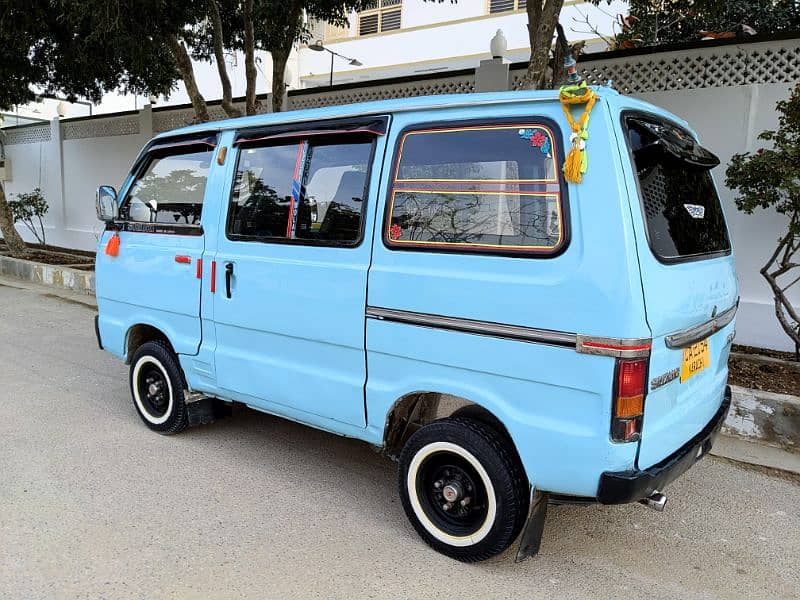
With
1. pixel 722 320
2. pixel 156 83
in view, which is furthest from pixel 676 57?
pixel 156 83

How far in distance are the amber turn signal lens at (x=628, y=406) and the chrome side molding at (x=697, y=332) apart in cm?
28

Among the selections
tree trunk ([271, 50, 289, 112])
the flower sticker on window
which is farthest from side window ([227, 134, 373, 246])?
tree trunk ([271, 50, 289, 112])

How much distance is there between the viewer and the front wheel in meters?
2.73

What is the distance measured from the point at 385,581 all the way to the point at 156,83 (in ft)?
37.8

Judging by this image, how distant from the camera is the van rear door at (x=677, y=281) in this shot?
2.47m

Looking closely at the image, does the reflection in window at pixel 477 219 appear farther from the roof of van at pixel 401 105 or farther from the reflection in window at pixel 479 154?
the roof of van at pixel 401 105

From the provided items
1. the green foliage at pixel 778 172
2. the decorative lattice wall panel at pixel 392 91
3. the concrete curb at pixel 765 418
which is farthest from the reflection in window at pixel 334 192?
the decorative lattice wall panel at pixel 392 91

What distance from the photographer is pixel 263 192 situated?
362 centimetres

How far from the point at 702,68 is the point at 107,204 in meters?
5.70

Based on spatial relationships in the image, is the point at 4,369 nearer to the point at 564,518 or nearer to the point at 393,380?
the point at 393,380

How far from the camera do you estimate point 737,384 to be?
4.88 metres

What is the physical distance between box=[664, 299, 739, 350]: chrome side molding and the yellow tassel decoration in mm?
751

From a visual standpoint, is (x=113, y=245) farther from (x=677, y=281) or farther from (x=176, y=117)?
(x=176, y=117)

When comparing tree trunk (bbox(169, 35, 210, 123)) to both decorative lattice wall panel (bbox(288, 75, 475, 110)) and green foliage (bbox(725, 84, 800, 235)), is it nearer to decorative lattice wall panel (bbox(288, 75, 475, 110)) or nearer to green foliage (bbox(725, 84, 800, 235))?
decorative lattice wall panel (bbox(288, 75, 475, 110))
